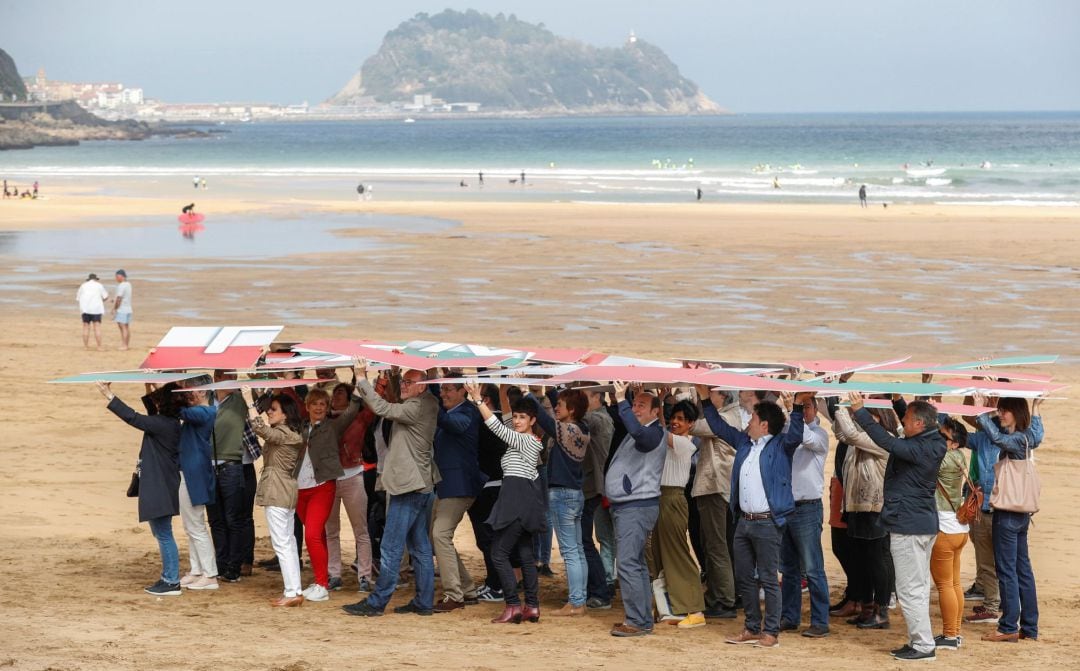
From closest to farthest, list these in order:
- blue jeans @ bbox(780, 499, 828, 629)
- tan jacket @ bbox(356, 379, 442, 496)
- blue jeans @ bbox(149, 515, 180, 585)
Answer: blue jeans @ bbox(780, 499, 828, 629) → tan jacket @ bbox(356, 379, 442, 496) → blue jeans @ bbox(149, 515, 180, 585)

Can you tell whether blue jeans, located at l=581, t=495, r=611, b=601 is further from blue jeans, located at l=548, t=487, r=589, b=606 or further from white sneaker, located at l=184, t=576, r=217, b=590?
white sneaker, located at l=184, t=576, r=217, b=590

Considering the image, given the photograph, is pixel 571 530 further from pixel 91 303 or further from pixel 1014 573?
pixel 91 303

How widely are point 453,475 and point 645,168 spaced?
86.9m

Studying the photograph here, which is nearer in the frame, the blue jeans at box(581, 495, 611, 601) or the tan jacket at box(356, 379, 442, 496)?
the tan jacket at box(356, 379, 442, 496)

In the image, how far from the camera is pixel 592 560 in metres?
9.38

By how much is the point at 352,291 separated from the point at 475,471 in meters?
18.9

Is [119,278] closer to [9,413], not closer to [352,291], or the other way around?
[9,413]

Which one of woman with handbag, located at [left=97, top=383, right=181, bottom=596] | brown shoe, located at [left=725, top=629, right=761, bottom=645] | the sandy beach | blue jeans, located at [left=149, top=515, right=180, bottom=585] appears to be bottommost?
the sandy beach

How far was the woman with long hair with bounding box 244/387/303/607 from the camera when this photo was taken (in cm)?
897

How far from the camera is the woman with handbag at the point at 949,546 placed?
8.31 meters

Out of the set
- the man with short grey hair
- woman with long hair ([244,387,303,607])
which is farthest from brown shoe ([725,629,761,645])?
woman with long hair ([244,387,303,607])

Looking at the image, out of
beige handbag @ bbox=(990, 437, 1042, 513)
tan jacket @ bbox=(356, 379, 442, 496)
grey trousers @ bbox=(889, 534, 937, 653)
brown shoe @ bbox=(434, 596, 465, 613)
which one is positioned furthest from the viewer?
brown shoe @ bbox=(434, 596, 465, 613)

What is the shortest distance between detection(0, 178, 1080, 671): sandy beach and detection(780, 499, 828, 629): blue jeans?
0.24 metres

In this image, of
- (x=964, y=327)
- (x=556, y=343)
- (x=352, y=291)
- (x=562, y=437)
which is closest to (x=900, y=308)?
(x=964, y=327)
